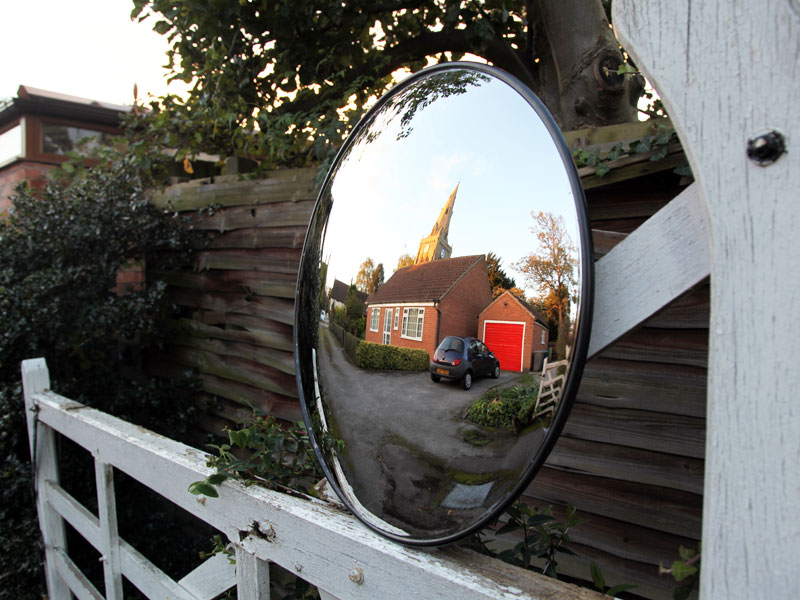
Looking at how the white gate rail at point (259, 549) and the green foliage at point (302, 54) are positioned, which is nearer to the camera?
the white gate rail at point (259, 549)

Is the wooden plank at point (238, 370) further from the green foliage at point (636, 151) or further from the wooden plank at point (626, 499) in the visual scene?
the green foliage at point (636, 151)

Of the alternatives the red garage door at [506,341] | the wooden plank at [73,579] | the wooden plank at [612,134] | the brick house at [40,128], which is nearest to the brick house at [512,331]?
the red garage door at [506,341]

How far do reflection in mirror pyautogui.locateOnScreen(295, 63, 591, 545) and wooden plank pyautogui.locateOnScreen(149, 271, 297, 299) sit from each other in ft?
4.83

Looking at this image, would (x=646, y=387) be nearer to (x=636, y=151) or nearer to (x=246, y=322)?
(x=636, y=151)

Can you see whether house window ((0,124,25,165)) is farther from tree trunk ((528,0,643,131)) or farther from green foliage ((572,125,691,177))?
green foliage ((572,125,691,177))

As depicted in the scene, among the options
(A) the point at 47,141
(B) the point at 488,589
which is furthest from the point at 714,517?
(A) the point at 47,141

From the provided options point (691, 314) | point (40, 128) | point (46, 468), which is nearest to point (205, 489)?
point (691, 314)

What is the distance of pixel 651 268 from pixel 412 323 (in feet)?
1.19

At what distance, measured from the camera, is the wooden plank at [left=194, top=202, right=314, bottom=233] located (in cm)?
231

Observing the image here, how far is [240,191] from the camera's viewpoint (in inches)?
103

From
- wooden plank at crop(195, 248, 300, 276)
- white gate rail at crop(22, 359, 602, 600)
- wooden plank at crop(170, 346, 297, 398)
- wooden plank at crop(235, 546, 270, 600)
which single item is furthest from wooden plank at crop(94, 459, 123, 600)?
wooden plank at crop(195, 248, 300, 276)

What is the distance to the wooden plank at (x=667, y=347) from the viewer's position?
4.35 feet

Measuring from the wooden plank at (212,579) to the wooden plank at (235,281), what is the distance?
134cm

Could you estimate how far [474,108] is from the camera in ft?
2.35
